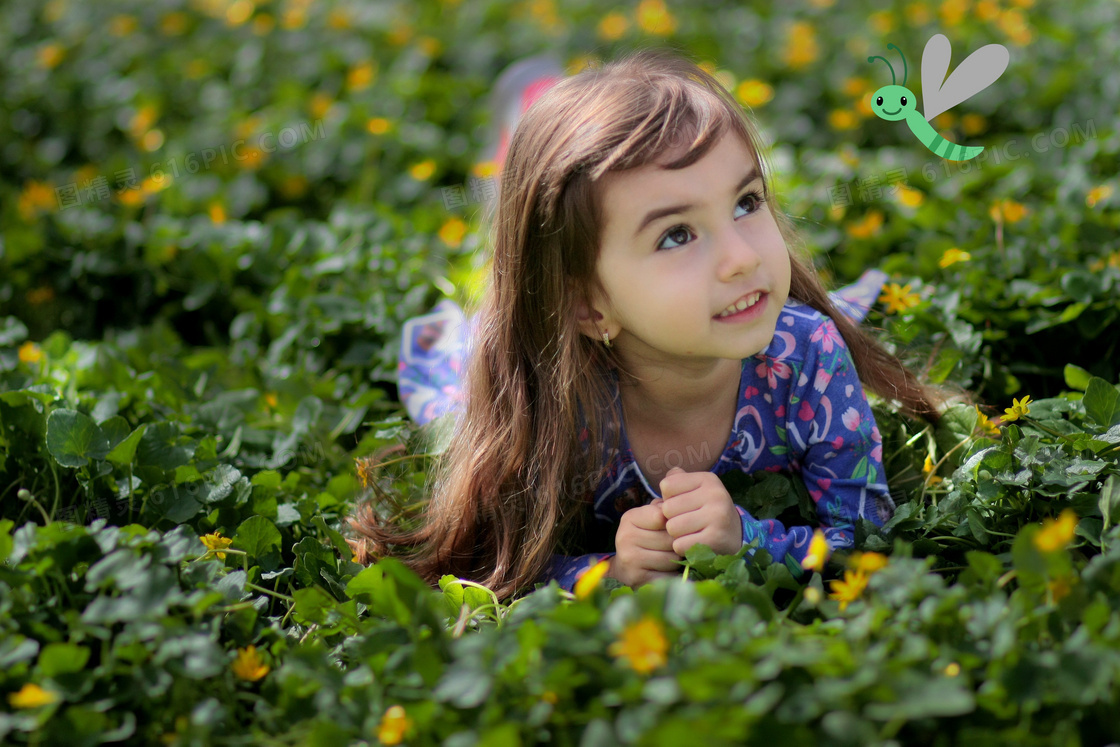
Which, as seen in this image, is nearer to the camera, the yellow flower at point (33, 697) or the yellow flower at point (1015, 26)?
the yellow flower at point (33, 697)

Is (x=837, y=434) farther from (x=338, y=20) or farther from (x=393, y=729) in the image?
(x=338, y=20)

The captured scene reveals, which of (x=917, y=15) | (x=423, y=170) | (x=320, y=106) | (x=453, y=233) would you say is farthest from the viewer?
(x=917, y=15)

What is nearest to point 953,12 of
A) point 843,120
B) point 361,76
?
point 843,120

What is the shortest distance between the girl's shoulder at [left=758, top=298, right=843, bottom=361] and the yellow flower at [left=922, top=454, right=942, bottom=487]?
0.26 metres

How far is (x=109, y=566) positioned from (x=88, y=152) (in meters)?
3.17

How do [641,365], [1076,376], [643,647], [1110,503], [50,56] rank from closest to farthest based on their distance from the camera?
[643,647] → [1110,503] → [641,365] → [1076,376] → [50,56]

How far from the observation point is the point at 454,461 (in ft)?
5.94

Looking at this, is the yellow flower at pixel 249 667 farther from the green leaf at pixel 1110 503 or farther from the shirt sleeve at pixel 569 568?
the green leaf at pixel 1110 503

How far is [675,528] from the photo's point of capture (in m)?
1.56

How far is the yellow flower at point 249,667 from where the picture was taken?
4.27 ft

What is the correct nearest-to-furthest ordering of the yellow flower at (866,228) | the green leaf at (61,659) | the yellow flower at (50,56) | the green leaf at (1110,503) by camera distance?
the green leaf at (61,659)
the green leaf at (1110,503)
the yellow flower at (866,228)
the yellow flower at (50,56)

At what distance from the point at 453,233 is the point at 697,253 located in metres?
1.43

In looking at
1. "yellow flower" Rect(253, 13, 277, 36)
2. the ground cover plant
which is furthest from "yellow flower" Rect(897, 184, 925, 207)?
"yellow flower" Rect(253, 13, 277, 36)

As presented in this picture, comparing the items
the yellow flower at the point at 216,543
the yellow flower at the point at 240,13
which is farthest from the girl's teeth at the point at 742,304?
the yellow flower at the point at 240,13
